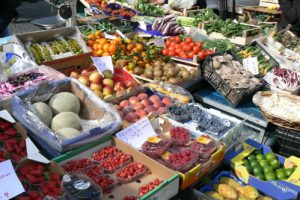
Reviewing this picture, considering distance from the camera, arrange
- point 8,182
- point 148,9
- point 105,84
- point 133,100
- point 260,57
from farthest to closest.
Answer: point 148,9
point 260,57
point 105,84
point 133,100
point 8,182

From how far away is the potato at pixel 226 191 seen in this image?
2.38 m

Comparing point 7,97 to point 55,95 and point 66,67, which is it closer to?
point 55,95

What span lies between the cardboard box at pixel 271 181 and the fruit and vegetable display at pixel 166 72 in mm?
1103

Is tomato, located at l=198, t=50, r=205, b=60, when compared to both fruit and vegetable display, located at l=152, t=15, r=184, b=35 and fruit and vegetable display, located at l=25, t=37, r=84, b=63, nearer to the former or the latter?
fruit and vegetable display, located at l=152, t=15, r=184, b=35

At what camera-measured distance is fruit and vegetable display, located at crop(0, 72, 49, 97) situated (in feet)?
8.88

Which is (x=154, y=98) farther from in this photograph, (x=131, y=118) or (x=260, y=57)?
(x=260, y=57)

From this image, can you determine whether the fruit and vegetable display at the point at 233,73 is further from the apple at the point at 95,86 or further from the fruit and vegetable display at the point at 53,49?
the fruit and vegetable display at the point at 53,49

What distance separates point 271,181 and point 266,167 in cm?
21

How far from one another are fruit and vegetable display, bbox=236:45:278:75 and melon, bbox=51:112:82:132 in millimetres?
2422

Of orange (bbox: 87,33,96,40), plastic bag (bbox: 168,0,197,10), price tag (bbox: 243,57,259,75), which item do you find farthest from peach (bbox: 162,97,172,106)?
plastic bag (bbox: 168,0,197,10)

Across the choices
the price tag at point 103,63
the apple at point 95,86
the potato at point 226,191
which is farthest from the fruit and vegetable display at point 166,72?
the potato at point 226,191

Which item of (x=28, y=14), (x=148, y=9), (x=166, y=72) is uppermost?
(x=148, y=9)

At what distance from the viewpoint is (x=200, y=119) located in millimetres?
2689

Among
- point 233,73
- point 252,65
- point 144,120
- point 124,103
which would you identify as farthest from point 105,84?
point 252,65
